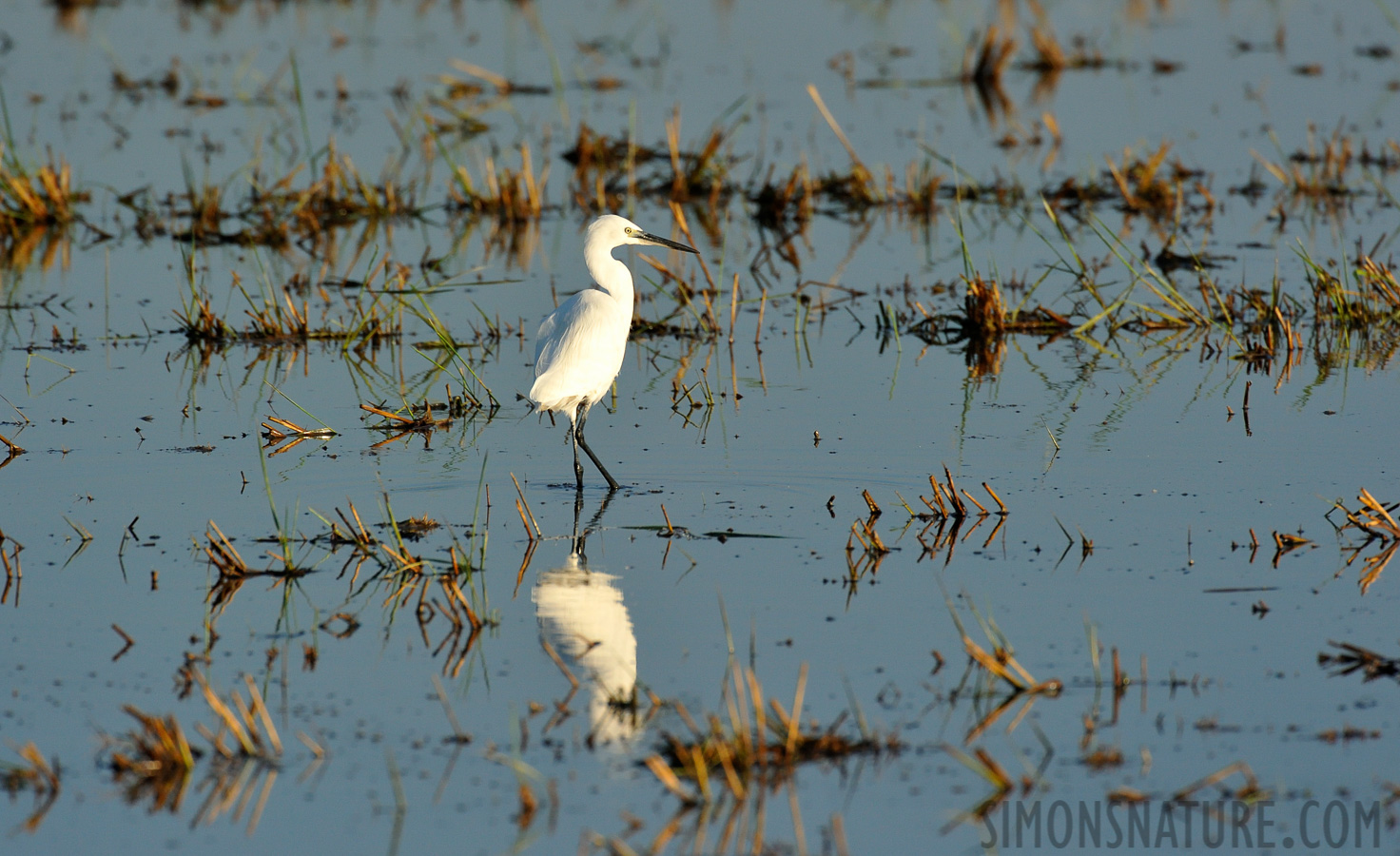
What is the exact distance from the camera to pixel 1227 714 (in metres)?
4.31

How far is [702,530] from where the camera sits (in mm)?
6137

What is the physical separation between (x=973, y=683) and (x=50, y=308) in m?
7.77

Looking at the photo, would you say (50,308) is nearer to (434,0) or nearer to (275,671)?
(275,671)

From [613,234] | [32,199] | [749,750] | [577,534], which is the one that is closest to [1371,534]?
[749,750]

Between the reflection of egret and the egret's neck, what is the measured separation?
178cm

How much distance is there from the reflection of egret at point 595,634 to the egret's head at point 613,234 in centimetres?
203

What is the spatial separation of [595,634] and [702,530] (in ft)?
3.70

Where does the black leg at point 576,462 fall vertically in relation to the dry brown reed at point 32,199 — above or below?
below

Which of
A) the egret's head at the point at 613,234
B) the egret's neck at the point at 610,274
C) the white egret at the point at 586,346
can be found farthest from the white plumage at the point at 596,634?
the egret's head at the point at 613,234

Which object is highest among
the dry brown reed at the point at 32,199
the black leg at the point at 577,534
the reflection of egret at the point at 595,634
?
the dry brown reed at the point at 32,199

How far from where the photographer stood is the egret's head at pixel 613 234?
754 cm

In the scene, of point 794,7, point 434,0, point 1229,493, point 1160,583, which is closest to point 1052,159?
point 1229,493

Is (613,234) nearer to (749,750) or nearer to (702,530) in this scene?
(702,530)

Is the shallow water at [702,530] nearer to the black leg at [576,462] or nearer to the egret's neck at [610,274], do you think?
the black leg at [576,462]
